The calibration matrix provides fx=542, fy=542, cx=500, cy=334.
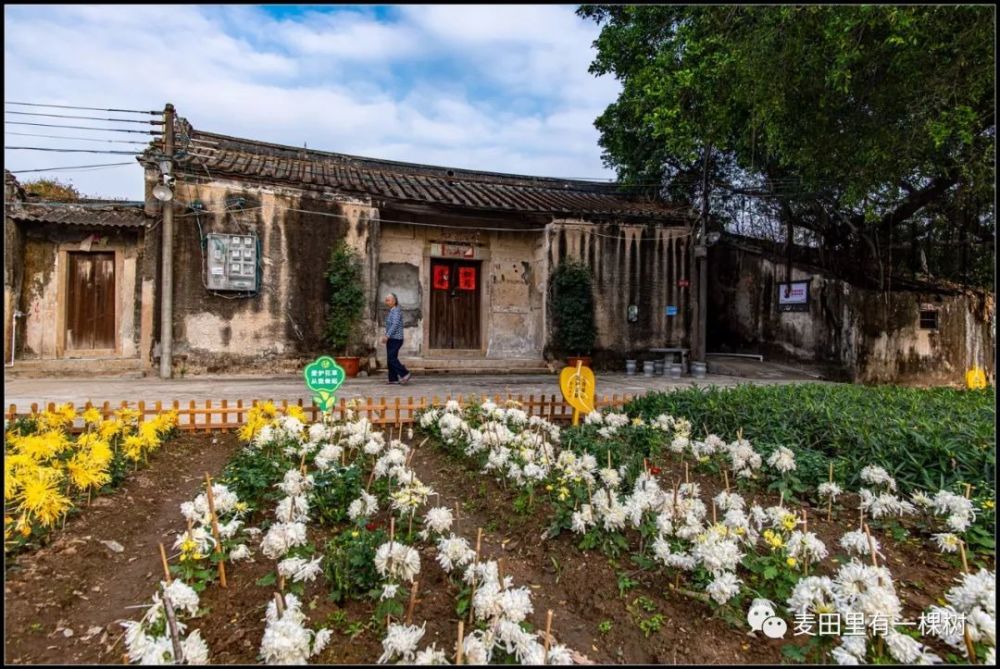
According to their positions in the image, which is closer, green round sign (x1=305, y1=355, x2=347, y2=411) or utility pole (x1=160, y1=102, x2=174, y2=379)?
green round sign (x1=305, y1=355, x2=347, y2=411)

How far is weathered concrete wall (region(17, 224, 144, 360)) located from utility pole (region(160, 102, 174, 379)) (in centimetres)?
117

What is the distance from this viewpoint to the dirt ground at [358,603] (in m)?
2.02

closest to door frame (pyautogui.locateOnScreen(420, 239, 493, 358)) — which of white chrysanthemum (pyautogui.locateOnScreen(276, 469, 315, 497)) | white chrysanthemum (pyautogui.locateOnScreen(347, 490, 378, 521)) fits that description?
white chrysanthemum (pyautogui.locateOnScreen(276, 469, 315, 497))

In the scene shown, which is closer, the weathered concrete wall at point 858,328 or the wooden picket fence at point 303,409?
the wooden picket fence at point 303,409

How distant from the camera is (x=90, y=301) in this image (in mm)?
10078

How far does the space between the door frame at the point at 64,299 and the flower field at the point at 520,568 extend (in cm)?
759

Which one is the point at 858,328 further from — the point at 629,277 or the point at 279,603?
the point at 279,603

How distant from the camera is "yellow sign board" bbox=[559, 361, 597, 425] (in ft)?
16.6

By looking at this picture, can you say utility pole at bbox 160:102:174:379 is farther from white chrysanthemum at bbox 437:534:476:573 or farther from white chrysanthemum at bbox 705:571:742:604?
white chrysanthemum at bbox 705:571:742:604

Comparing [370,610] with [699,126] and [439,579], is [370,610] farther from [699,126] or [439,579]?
[699,126]

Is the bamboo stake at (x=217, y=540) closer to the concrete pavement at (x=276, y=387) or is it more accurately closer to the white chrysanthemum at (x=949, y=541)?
the white chrysanthemum at (x=949, y=541)

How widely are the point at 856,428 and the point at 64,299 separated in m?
12.3

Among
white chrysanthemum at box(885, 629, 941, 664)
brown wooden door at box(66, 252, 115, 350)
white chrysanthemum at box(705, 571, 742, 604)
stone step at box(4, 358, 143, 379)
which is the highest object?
brown wooden door at box(66, 252, 115, 350)

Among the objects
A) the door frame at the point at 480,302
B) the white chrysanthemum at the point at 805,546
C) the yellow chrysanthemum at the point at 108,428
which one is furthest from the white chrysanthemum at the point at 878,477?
the door frame at the point at 480,302
